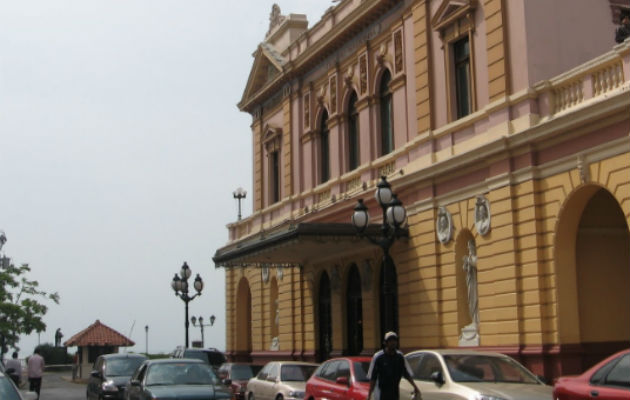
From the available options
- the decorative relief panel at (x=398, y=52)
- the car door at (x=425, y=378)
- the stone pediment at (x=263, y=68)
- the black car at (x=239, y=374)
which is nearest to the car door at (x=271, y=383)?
the black car at (x=239, y=374)

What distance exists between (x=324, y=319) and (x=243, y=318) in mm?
9916

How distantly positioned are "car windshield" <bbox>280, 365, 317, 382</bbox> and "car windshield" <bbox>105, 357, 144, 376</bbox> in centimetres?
485

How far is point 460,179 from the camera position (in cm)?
2570

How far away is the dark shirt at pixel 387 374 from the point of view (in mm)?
14414

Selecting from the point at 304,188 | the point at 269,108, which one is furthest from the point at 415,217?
the point at 269,108

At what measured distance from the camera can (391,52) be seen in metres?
30.4

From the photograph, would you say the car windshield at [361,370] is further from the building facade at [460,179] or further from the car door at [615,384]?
the car door at [615,384]

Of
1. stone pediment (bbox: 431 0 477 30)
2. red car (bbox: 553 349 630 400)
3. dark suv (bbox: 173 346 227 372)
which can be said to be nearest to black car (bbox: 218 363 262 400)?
dark suv (bbox: 173 346 227 372)

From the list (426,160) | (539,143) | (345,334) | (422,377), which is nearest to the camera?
(422,377)

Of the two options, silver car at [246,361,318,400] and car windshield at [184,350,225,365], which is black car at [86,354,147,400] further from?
car windshield at [184,350,225,365]

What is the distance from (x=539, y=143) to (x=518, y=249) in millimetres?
2525

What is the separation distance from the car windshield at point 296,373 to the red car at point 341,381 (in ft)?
8.08

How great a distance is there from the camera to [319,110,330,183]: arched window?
3550 centimetres

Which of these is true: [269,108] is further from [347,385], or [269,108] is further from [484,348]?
[347,385]
